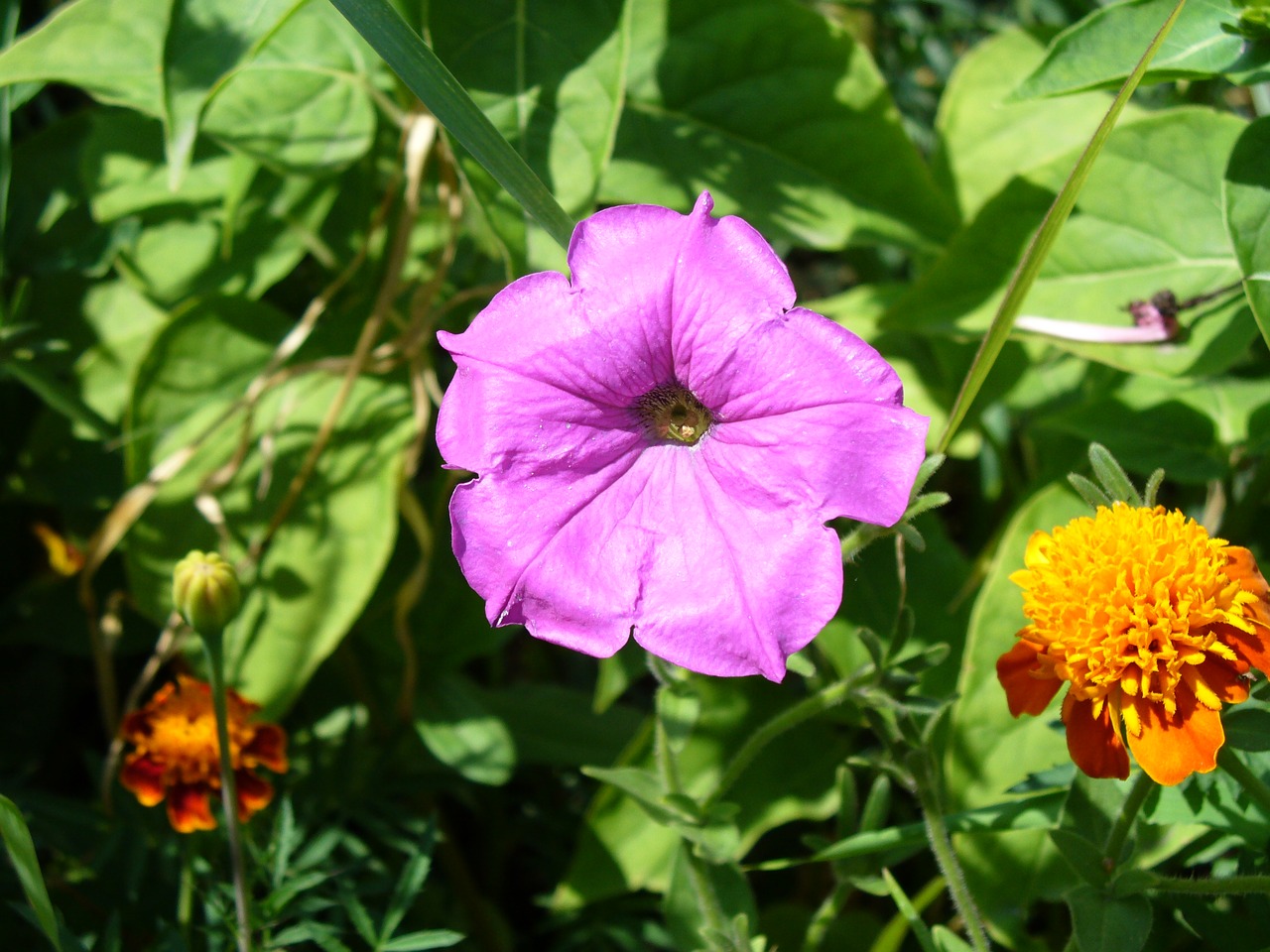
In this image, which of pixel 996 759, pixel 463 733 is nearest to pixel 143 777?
pixel 463 733

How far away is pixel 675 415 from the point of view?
0.90 m

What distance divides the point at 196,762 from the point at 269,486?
365 mm

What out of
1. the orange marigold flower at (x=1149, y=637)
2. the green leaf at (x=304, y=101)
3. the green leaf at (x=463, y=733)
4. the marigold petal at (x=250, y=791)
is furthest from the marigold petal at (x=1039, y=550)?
the green leaf at (x=304, y=101)

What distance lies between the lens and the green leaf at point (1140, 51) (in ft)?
3.07

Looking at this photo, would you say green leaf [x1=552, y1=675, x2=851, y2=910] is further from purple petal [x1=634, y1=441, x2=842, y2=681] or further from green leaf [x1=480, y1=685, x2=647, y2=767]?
purple petal [x1=634, y1=441, x2=842, y2=681]

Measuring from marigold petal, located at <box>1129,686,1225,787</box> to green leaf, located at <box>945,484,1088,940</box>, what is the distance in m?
0.35

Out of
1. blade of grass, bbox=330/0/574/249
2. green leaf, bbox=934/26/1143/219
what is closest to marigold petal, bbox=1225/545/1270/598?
blade of grass, bbox=330/0/574/249

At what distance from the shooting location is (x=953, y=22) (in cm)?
180

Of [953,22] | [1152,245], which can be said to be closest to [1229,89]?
[953,22]

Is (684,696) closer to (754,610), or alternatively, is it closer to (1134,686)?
(754,610)

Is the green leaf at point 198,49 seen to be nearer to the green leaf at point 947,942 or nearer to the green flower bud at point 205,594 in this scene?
the green flower bud at point 205,594

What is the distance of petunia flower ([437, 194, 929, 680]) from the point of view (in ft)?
2.46

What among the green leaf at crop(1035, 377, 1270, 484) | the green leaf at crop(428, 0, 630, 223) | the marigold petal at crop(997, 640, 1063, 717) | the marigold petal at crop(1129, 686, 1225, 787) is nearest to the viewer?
the marigold petal at crop(1129, 686, 1225, 787)

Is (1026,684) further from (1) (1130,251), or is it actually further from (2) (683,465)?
(1) (1130,251)
